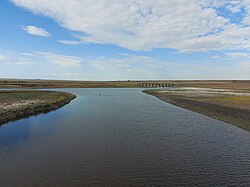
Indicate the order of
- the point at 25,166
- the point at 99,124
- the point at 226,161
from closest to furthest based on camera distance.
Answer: the point at 25,166 < the point at 226,161 < the point at 99,124

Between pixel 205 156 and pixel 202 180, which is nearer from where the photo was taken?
pixel 202 180

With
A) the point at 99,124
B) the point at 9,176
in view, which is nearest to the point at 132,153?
the point at 9,176

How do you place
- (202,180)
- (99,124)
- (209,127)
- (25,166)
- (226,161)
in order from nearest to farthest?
(202,180) < (25,166) < (226,161) < (209,127) < (99,124)

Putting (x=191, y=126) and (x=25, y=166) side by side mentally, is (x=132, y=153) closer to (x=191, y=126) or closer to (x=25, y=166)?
(x=25, y=166)

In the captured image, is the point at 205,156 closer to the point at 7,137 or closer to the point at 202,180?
the point at 202,180

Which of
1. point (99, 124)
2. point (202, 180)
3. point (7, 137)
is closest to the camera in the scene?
point (202, 180)

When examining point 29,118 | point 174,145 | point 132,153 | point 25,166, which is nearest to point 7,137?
point 25,166
